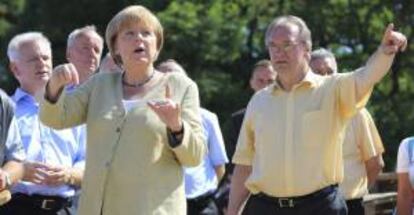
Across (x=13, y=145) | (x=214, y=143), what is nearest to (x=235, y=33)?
(x=214, y=143)

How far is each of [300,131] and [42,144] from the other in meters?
1.68

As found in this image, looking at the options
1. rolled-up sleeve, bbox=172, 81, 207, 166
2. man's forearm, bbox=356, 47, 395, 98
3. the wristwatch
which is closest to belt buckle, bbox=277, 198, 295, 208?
man's forearm, bbox=356, 47, 395, 98

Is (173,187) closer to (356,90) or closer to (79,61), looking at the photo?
(356,90)

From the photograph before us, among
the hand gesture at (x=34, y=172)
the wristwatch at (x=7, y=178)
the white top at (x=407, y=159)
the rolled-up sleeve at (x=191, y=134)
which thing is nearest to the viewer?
the rolled-up sleeve at (x=191, y=134)

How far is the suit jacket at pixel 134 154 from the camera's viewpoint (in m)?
5.17

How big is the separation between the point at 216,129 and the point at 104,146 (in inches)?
153

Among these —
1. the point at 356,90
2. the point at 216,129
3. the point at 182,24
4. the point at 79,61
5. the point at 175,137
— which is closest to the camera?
the point at 175,137

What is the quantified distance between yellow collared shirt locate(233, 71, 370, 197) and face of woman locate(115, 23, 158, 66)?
1.12 m

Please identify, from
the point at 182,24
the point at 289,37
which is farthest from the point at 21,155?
the point at 182,24

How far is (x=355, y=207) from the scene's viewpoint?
7.42 metres

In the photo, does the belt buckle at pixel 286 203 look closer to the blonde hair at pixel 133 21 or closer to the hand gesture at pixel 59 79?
the blonde hair at pixel 133 21

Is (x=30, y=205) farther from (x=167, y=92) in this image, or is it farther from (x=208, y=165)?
(x=208, y=165)

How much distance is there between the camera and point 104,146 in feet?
17.2

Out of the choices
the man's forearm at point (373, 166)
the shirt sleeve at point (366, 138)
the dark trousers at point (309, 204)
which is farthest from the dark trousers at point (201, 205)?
the dark trousers at point (309, 204)
